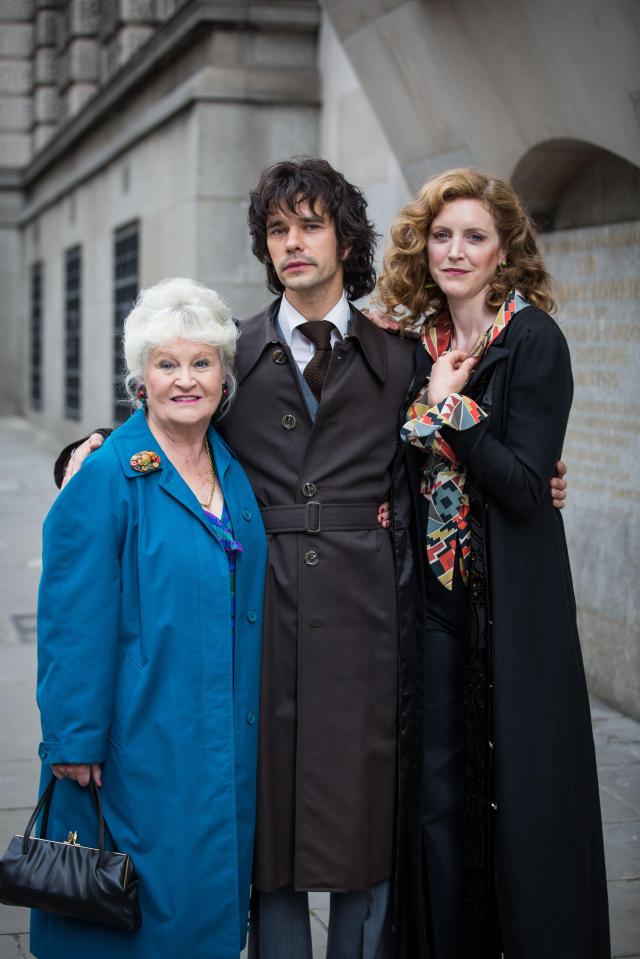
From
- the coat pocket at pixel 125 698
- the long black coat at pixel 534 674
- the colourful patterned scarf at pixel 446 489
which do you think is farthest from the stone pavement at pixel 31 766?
the colourful patterned scarf at pixel 446 489

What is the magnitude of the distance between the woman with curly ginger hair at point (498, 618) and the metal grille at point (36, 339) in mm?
19543

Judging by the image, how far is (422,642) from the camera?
3092 millimetres

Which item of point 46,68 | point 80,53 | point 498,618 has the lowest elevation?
point 498,618

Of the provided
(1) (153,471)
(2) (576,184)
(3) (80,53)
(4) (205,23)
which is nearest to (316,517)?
(1) (153,471)

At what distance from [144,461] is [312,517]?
0.44m

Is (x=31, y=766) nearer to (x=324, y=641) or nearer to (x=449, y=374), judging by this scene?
(x=324, y=641)

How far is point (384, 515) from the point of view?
10.2ft

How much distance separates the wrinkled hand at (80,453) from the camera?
3026 mm

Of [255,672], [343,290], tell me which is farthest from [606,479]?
[255,672]

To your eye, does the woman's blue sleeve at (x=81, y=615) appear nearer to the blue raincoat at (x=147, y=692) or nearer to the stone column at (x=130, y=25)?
the blue raincoat at (x=147, y=692)

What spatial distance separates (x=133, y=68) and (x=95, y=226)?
12.0 ft

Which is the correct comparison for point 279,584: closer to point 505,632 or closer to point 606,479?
point 505,632

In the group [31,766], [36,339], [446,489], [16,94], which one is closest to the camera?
[446,489]

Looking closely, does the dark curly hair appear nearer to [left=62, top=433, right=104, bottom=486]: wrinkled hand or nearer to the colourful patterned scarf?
the colourful patterned scarf
